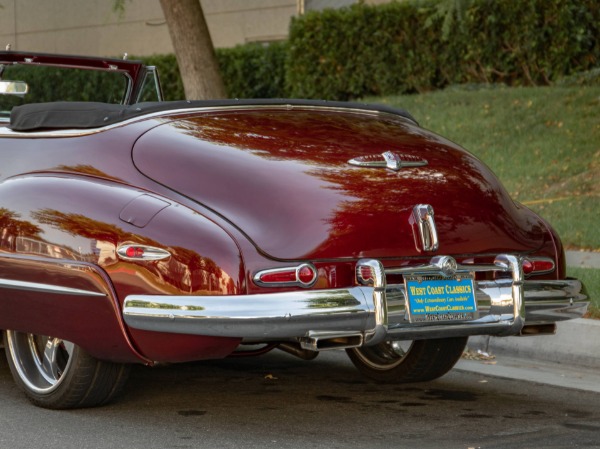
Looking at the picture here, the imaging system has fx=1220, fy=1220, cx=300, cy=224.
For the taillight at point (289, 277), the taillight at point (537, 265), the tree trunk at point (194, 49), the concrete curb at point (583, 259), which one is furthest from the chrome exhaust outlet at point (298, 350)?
the tree trunk at point (194, 49)

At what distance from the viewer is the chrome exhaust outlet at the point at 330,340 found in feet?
15.6

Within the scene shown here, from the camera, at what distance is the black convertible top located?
549 centimetres

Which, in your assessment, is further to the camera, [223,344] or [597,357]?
[597,357]

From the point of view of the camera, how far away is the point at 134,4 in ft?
80.1

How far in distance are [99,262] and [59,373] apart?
0.77m

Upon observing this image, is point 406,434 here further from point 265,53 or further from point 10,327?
point 265,53

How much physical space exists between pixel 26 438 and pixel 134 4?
66.5 feet

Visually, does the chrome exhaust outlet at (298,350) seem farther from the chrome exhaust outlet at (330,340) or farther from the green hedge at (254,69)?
the green hedge at (254,69)

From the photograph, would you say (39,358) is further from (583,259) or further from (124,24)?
(124,24)

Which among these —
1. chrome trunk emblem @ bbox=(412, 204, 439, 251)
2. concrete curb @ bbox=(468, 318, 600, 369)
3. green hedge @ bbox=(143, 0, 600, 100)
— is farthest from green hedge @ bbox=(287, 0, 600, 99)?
chrome trunk emblem @ bbox=(412, 204, 439, 251)

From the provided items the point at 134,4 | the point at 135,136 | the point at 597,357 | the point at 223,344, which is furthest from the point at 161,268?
the point at 134,4

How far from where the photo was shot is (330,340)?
4.89 metres

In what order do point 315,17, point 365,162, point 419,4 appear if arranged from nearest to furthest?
point 365,162 → point 419,4 → point 315,17

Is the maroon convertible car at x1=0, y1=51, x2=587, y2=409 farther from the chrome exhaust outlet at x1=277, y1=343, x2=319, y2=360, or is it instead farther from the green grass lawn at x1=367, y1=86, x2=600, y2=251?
the green grass lawn at x1=367, y1=86, x2=600, y2=251
